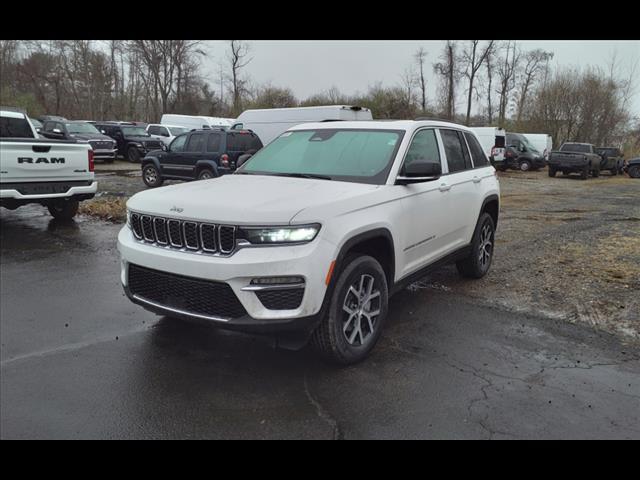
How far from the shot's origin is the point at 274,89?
4247 cm

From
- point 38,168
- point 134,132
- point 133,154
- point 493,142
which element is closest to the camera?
point 38,168

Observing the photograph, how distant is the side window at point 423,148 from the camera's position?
468cm

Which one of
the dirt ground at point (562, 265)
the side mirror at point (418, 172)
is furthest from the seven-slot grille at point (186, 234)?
the dirt ground at point (562, 265)

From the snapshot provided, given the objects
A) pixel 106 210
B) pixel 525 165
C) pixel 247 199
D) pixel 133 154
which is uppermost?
pixel 247 199

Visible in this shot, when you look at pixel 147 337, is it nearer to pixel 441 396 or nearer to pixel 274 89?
pixel 441 396

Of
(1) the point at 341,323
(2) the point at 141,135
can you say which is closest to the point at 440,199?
(1) the point at 341,323

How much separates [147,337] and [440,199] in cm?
299

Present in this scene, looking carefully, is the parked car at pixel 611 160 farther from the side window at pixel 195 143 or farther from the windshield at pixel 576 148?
the side window at pixel 195 143

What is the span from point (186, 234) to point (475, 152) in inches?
160

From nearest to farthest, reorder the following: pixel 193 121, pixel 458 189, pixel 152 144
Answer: pixel 458 189 < pixel 152 144 < pixel 193 121

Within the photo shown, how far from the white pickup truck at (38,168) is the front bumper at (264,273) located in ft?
18.3

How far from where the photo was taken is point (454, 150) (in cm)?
567

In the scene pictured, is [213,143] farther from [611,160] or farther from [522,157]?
[611,160]

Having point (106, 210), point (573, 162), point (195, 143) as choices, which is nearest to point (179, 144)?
point (195, 143)
